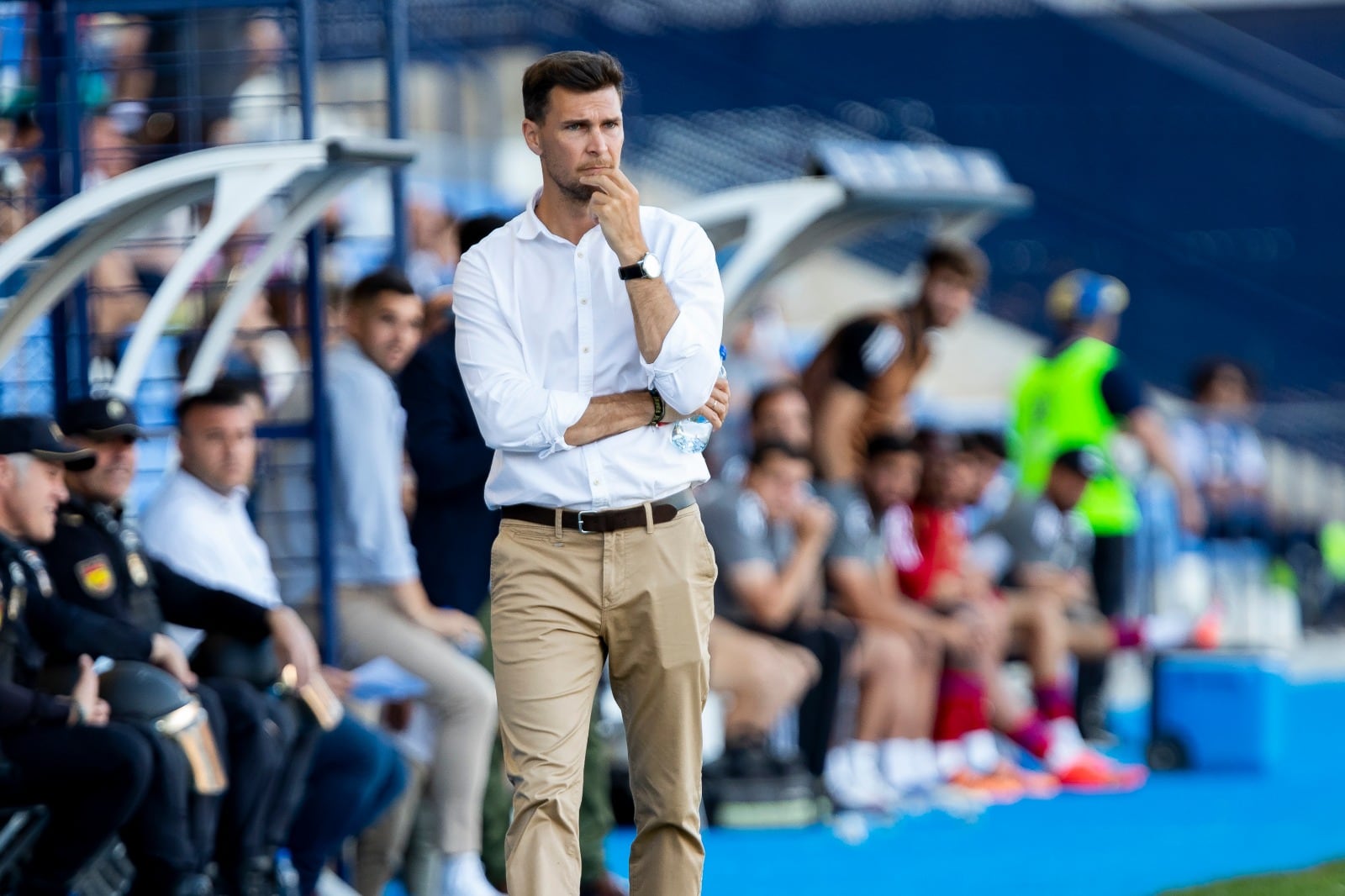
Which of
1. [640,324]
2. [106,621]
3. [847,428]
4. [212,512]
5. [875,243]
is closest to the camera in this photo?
[640,324]

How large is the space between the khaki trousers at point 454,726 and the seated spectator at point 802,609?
2.00 meters

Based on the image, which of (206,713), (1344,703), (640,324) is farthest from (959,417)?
(640,324)

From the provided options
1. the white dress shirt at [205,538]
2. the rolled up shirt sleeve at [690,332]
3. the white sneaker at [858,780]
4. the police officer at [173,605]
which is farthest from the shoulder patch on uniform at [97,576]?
the white sneaker at [858,780]

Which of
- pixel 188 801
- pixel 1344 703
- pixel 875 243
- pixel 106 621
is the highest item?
pixel 875 243

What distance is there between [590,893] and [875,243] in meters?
11.7

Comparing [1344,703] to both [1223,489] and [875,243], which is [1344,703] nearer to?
[1223,489]

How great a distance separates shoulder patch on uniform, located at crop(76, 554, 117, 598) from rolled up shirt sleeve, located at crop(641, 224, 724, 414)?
184 cm

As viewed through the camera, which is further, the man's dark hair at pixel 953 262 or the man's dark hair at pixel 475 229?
the man's dark hair at pixel 953 262

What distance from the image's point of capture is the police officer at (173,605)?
18.2 feet

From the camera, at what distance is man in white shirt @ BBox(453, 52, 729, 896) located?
14.1 ft

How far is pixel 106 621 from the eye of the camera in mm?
5438

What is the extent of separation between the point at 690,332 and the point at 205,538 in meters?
2.36

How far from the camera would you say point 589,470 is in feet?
14.4

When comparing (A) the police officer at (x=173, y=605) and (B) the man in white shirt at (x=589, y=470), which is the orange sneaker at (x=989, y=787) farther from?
(B) the man in white shirt at (x=589, y=470)
